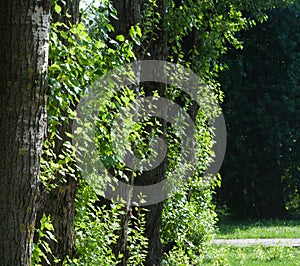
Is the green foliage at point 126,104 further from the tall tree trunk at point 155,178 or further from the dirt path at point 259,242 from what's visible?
the dirt path at point 259,242

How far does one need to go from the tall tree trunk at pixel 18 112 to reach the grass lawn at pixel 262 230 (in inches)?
434

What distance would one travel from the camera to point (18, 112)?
287 centimetres

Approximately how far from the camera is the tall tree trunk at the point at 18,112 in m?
2.88

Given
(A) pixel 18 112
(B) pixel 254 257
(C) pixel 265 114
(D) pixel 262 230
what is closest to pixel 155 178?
(B) pixel 254 257

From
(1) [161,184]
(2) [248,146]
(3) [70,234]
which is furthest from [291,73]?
(3) [70,234]

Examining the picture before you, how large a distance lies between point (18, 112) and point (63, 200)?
1.79m

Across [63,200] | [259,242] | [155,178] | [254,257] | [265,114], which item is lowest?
[259,242]

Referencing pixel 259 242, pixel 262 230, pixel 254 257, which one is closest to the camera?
pixel 254 257

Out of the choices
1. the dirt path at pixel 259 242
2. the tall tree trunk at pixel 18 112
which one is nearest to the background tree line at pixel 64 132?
the tall tree trunk at pixel 18 112

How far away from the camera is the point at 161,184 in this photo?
8414mm

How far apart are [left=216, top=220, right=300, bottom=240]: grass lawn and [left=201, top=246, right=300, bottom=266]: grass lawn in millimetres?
1558

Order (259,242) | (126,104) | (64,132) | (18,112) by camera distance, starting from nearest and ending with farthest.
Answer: (18,112) → (64,132) → (126,104) → (259,242)

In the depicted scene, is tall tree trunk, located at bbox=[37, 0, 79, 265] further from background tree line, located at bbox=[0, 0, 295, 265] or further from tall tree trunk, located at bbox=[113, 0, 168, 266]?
tall tree trunk, located at bbox=[113, 0, 168, 266]

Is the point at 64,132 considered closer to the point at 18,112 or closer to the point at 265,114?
the point at 18,112
